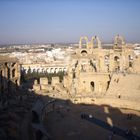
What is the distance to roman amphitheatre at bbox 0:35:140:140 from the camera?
19516 millimetres

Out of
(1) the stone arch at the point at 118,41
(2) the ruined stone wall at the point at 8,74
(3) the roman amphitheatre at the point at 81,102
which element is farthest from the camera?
(1) the stone arch at the point at 118,41

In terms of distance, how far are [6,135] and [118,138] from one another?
786cm

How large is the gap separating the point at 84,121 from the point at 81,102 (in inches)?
236

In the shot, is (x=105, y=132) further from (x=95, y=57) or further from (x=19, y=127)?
(x=95, y=57)

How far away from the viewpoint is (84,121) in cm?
2259

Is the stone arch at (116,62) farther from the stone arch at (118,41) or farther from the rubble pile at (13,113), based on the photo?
the rubble pile at (13,113)

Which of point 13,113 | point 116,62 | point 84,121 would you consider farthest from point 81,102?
point 116,62

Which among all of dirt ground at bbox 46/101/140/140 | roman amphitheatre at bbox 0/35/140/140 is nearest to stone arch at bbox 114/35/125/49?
roman amphitheatre at bbox 0/35/140/140

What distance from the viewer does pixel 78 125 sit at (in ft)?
70.6

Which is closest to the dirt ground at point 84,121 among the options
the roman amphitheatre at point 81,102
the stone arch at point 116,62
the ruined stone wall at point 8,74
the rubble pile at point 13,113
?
the roman amphitheatre at point 81,102

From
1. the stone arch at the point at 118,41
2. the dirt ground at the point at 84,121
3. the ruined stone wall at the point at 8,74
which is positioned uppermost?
the stone arch at the point at 118,41

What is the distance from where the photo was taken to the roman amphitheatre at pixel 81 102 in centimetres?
1952

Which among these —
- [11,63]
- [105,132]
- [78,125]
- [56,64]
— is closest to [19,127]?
[78,125]

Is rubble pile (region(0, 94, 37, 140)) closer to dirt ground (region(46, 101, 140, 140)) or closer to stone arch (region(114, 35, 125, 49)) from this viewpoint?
dirt ground (region(46, 101, 140, 140))
